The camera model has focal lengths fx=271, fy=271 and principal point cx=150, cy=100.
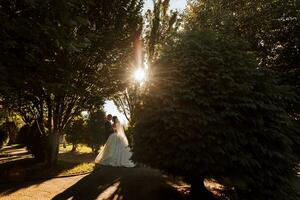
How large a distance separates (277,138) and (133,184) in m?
5.51

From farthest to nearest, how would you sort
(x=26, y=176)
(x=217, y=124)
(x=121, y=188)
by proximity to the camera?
(x=26, y=176) → (x=121, y=188) → (x=217, y=124)

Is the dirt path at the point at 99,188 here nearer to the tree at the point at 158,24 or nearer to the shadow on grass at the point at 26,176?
the shadow on grass at the point at 26,176

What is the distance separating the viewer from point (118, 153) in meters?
16.0

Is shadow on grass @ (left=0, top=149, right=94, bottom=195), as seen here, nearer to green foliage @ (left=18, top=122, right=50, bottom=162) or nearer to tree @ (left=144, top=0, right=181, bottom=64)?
green foliage @ (left=18, top=122, right=50, bottom=162)

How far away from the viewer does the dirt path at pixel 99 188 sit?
8867 mm

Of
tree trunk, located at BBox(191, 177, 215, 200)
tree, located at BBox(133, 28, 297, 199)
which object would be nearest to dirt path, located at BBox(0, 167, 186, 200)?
tree trunk, located at BBox(191, 177, 215, 200)

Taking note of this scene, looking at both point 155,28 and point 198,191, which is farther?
point 155,28

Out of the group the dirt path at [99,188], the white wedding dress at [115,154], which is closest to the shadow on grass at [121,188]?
the dirt path at [99,188]

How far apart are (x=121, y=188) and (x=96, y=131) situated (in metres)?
16.5

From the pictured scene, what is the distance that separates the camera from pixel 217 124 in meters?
7.84

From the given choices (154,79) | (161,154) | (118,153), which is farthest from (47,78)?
(118,153)

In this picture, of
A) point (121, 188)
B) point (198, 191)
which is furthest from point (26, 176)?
point (198, 191)

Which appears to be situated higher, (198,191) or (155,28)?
(155,28)

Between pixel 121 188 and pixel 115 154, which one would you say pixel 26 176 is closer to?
pixel 121 188
